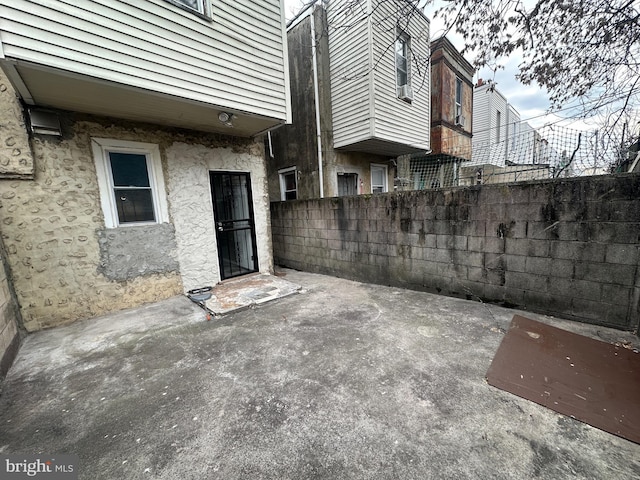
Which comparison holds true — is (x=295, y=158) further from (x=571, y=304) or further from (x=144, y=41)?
(x=571, y=304)

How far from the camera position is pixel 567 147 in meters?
3.59

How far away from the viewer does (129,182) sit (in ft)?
12.6

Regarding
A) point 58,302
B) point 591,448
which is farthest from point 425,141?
point 58,302

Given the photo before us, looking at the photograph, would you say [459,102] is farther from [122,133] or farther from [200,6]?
[122,133]

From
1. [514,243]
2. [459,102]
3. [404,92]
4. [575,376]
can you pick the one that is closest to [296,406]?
[575,376]

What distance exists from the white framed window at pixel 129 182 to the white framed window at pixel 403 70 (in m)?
5.67

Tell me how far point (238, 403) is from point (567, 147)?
5.11 metres

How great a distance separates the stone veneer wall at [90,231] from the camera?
3109 millimetres

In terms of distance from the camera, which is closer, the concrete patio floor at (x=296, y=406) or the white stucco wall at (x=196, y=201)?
the concrete patio floor at (x=296, y=406)

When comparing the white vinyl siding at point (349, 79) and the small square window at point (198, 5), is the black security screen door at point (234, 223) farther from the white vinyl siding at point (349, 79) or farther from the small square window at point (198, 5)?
the white vinyl siding at point (349, 79)

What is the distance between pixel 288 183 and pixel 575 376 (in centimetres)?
670

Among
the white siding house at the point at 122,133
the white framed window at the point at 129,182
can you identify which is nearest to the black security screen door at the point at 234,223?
the white siding house at the point at 122,133

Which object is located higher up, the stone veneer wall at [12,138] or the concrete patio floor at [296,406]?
the stone veneer wall at [12,138]

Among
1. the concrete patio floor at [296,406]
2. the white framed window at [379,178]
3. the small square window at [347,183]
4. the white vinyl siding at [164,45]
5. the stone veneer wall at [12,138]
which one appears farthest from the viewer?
the white framed window at [379,178]
